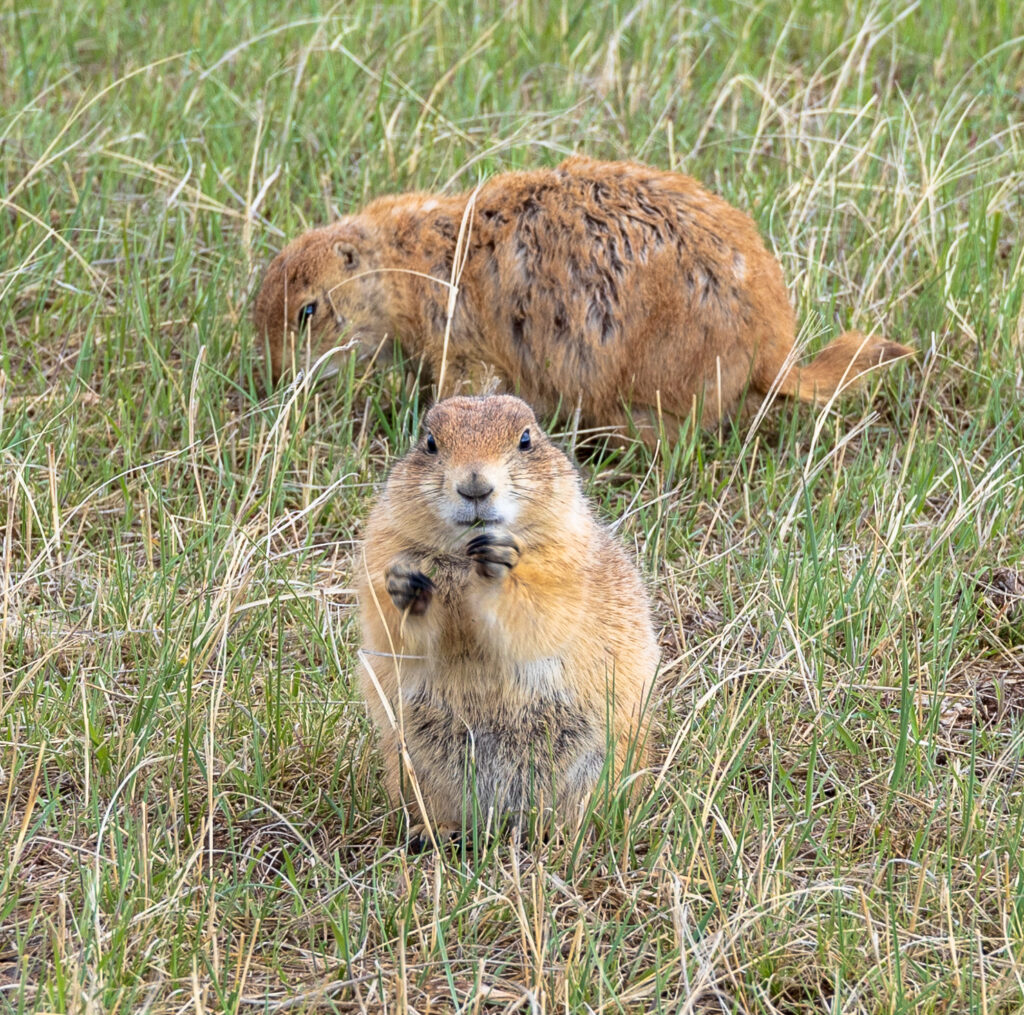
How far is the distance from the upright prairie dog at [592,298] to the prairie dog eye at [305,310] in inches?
0.4

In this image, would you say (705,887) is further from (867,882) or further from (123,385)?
(123,385)

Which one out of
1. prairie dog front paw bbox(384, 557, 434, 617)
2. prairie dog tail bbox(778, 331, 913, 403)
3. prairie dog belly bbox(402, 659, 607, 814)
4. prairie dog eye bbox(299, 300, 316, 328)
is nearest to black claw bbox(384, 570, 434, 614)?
prairie dog front paw bbox(384, 557, 434, 617)

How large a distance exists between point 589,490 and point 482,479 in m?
1.86

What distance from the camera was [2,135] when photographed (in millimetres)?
5758

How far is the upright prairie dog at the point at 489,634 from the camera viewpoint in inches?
121

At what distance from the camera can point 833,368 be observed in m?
5.14

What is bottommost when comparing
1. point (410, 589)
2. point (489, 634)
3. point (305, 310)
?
point (305, 310)

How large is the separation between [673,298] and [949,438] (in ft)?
3.38

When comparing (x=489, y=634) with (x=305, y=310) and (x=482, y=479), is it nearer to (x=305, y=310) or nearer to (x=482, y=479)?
(x=482, y=479)

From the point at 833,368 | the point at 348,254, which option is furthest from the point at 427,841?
the point at 348,254

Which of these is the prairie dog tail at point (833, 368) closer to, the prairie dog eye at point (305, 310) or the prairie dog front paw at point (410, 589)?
the prairie dog eye at point (305, 310)

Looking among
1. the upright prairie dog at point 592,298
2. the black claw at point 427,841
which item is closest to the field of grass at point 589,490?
the black claw at point 427,841

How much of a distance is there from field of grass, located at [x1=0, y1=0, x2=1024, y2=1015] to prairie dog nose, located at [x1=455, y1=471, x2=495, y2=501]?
669 millimetres

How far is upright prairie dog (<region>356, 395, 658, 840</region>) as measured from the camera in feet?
10.1
